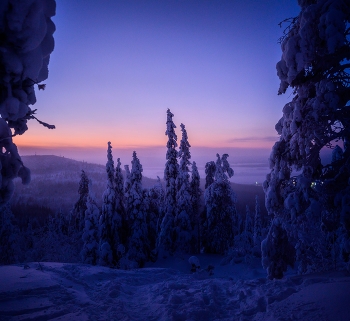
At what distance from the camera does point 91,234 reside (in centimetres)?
2486

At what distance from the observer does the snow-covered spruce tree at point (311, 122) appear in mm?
6367

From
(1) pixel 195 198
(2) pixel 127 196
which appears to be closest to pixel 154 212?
(2) pixel 127 196

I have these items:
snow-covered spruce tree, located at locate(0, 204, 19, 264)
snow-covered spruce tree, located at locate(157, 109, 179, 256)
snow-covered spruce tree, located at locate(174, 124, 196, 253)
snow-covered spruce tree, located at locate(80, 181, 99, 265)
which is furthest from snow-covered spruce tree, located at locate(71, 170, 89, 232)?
snow-covered spruce tree, located at locate(174, 124, 196, 253)

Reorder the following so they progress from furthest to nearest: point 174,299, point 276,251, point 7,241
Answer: point 7,241, point 276,251, point 174,299

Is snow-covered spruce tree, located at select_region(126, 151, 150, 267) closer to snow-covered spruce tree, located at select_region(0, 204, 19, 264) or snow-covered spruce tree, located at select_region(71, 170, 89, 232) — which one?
snow-covered spruce tree, located at select_region(71, 170, 89, 232)

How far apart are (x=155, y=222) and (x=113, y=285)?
25099 mm

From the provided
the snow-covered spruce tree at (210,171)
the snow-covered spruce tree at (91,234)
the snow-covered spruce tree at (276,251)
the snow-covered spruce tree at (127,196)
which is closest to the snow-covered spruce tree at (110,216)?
the snow-covered spruce tree at (91,234)

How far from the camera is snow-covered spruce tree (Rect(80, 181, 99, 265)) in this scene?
24.3 meters

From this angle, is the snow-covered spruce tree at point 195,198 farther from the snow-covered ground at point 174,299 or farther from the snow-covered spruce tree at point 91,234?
the snow-covered ground at point 174,299

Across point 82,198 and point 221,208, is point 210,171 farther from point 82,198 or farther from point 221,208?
point 82,198

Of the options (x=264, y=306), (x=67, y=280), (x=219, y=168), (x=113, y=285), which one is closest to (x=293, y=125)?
(x=264, y=306)

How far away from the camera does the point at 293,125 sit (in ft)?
24.4

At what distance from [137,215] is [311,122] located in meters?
22.8

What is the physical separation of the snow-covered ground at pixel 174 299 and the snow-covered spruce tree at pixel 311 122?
5.62 ft
